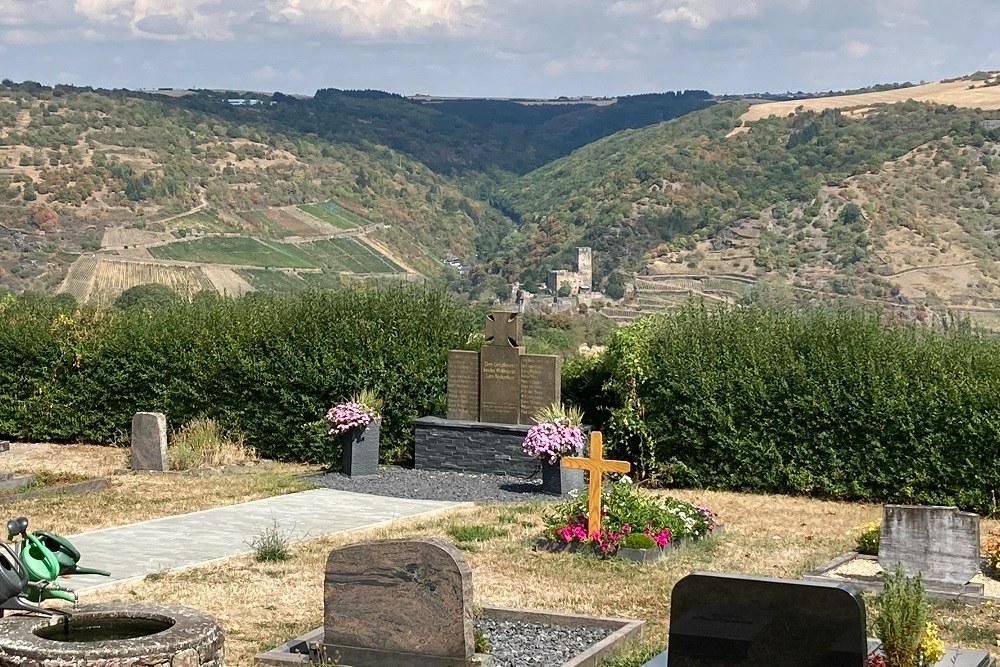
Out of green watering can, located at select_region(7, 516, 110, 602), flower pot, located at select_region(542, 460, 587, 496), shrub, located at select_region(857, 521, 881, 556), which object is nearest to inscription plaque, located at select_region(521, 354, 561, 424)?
flower pot, located at select_region(542, 460, 587, 496)

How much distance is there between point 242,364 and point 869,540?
11.2 m

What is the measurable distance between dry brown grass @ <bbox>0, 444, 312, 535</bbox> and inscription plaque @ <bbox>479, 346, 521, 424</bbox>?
2836 millimetres

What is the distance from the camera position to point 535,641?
1004 centimetres

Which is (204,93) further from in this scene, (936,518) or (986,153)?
(936,518)

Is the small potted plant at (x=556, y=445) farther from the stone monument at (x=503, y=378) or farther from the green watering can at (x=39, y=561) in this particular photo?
the green watering can at (x=39, y=561)

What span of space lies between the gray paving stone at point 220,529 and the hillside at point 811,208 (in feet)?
216

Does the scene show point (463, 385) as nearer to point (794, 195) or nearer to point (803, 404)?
point (803, 404)

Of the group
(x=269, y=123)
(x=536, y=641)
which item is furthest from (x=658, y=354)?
(x=269, y=123)

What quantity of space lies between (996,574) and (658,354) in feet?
24.0

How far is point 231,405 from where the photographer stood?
22.0 metres

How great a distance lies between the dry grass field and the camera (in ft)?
361

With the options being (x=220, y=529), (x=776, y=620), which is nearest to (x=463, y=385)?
(x=220, y=529)

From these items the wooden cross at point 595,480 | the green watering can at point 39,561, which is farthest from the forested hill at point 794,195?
the green watering can at point 39,561

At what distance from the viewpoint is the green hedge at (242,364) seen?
69.0ft
